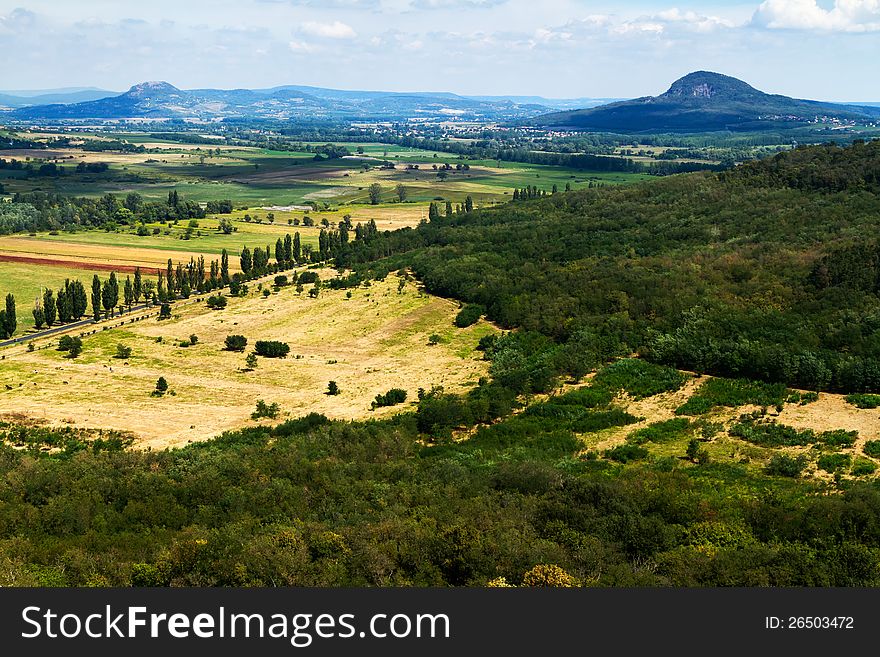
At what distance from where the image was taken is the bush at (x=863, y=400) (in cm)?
5744

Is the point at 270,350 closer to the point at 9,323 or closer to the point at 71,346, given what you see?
the point at 71,346

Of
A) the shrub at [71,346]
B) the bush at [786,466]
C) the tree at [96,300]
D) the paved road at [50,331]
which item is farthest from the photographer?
the tree at [96,300]

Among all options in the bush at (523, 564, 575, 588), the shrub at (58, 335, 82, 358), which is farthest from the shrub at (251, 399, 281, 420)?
the bush at (523, 564, 575, 588)

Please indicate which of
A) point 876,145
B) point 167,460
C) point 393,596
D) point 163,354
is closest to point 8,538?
point 167,460

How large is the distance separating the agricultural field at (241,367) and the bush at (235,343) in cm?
111

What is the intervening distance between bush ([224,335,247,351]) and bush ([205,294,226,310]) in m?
21.3

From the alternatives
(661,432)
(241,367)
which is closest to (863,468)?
(661,432)

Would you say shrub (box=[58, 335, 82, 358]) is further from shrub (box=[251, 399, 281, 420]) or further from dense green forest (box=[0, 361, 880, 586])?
shrub (box=[251, 399, 281, 420])

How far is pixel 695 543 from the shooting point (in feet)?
110

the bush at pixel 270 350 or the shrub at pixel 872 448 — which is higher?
the shrub at pixel 872 448

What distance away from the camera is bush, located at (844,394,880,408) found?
57438 millimetres

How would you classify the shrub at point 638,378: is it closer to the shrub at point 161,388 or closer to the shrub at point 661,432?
the shrub at point 661,432

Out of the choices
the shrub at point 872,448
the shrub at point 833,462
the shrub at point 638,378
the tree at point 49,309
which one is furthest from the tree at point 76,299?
the shrub at point 872,448

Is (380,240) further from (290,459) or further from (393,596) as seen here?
(393,596)
